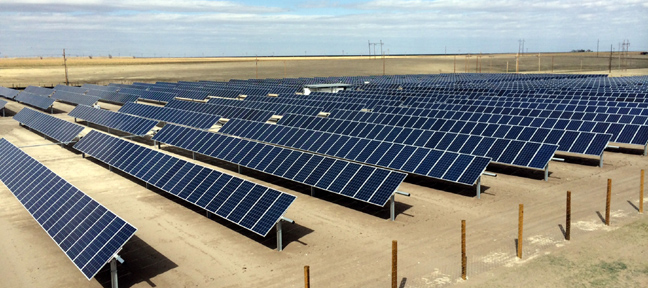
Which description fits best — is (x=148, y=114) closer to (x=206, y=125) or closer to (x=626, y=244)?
(x=206, y=125)

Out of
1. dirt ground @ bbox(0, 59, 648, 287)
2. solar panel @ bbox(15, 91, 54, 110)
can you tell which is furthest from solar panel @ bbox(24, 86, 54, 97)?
dirt ground @ bbox(0, 59, 648, 287)

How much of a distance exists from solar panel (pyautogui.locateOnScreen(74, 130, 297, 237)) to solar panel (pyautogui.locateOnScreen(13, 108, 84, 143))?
684cm

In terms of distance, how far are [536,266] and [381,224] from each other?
16.9ft

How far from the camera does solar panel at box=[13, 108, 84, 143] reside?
30.4 m

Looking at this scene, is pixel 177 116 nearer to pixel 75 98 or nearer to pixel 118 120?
pixel 118 120

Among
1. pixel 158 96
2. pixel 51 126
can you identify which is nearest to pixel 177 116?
pixel 51 126

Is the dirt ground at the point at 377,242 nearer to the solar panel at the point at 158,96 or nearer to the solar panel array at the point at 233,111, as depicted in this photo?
the solar panel array at the point at 233,111

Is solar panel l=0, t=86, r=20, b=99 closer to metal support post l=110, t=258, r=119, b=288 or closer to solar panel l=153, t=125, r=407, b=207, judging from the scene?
solar panel l=153, t=125, r=407, b=207

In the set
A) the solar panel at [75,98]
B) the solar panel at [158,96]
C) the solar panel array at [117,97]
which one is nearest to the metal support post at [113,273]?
the solar panel at [75,98]

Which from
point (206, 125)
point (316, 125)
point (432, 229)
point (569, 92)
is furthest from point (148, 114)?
point (569, 92)

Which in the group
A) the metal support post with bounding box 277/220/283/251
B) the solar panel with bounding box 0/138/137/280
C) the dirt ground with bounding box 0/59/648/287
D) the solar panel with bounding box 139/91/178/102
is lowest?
the dirt ground with bounding box 0/59/648/287

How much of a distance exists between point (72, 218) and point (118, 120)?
23.1 meters

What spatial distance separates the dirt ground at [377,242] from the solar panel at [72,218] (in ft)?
2.60

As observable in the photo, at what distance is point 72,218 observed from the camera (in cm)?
1427
